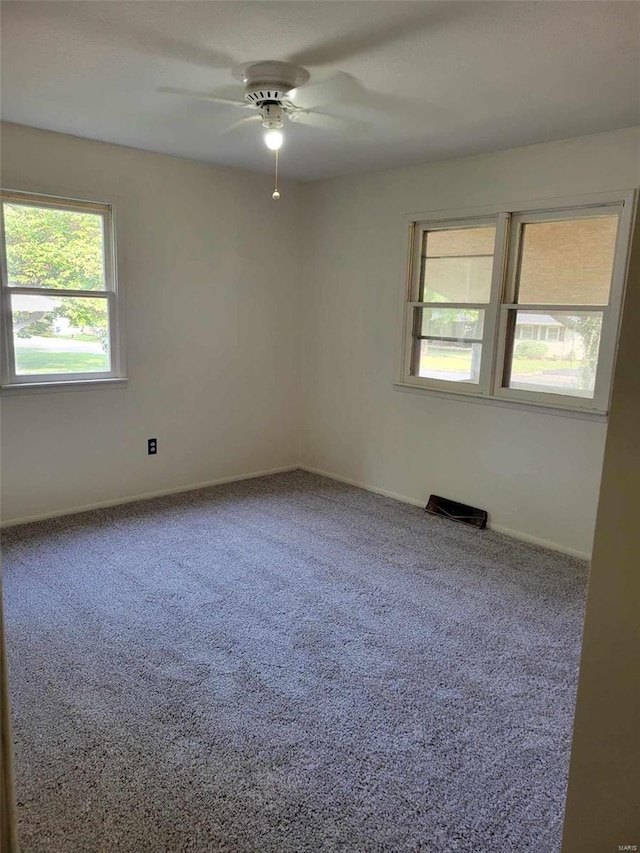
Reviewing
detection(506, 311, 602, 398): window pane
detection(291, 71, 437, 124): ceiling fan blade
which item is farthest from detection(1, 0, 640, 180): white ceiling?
detection(506, 311, 602, 398): window pane

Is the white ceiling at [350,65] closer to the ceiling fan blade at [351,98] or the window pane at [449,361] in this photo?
the ceiling fan blade at [351,98]

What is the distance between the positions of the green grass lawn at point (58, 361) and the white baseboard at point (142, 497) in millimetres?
957

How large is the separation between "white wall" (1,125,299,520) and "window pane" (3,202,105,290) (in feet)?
→ 0.49

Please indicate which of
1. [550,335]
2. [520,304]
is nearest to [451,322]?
[520,304]

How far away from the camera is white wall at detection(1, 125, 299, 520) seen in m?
3.65

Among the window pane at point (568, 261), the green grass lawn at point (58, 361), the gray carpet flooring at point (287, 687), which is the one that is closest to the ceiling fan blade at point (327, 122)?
the window pane at point (568, 261)

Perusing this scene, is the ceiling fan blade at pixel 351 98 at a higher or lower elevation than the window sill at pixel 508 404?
higher

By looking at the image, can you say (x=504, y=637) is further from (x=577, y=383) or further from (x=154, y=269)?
(x=154, y=269)

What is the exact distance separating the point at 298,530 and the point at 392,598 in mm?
1028

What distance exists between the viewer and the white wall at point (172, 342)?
3648 millimetres

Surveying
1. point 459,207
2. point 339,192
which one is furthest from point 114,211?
point 459,207

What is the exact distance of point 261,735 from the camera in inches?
77.0

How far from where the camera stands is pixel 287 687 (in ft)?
7.24

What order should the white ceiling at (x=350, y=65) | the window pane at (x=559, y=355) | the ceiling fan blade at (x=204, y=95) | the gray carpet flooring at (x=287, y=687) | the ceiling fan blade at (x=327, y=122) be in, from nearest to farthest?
1. the gray carpet flooring at (x=287, y=687)
2. the white ceiling at (x=350, y=65)
3. the ceiling fan blade at (x=204, y=95)
4. the ceiling fan blade at (x=327, y=122)
5. the window pane at (x=559, y=355)
